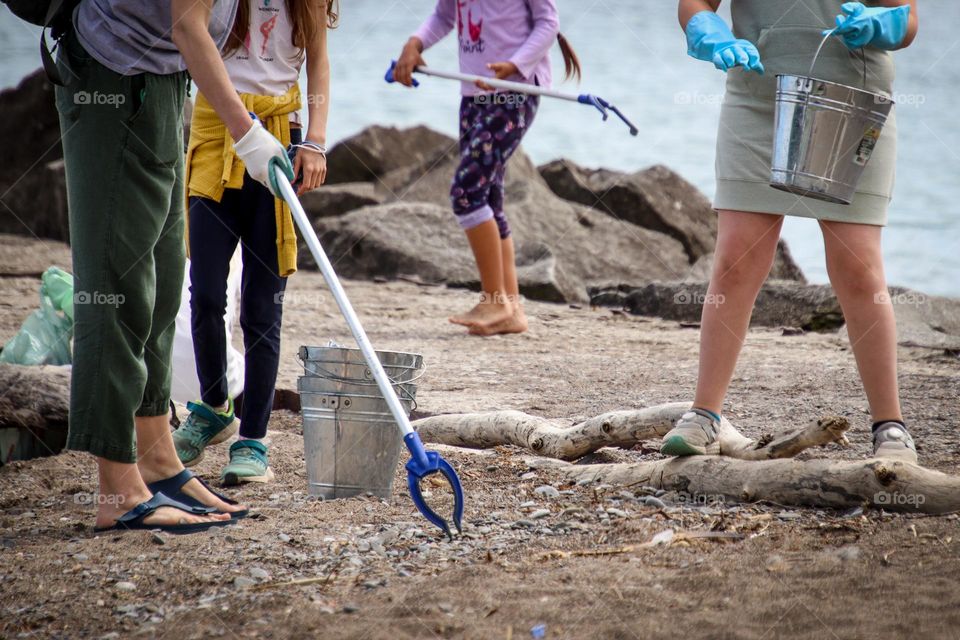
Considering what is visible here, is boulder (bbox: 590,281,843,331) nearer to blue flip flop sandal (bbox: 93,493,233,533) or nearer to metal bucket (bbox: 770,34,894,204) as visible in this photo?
metal bucket (bbox: 770,34,894,204)

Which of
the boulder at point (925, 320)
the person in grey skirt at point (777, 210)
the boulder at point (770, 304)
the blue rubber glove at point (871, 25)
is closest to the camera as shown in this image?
the blue rubber glove at point (871, 25)

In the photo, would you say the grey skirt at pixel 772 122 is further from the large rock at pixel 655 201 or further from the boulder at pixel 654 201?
the boulder at pixel 654 201

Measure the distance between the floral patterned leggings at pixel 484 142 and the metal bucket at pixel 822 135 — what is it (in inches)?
119

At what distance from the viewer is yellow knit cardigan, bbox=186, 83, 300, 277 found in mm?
3420

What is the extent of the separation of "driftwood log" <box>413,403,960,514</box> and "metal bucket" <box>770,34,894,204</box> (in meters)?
0.68

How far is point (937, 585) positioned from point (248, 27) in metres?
2.52

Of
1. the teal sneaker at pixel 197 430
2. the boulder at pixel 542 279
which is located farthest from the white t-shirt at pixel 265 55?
the boulder at pixel 542 279

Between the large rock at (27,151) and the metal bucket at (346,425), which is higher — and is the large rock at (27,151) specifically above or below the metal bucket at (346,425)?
above

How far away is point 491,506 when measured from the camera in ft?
10.2

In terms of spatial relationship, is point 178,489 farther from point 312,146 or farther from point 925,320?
point 925,320

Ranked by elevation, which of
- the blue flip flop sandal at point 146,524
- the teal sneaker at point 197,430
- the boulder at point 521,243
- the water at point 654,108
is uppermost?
the water at point 654,108

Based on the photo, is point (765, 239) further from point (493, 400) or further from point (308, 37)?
point (493, 400)

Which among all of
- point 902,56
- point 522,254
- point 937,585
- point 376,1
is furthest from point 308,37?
point 376,1

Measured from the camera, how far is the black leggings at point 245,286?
3.46 meters
